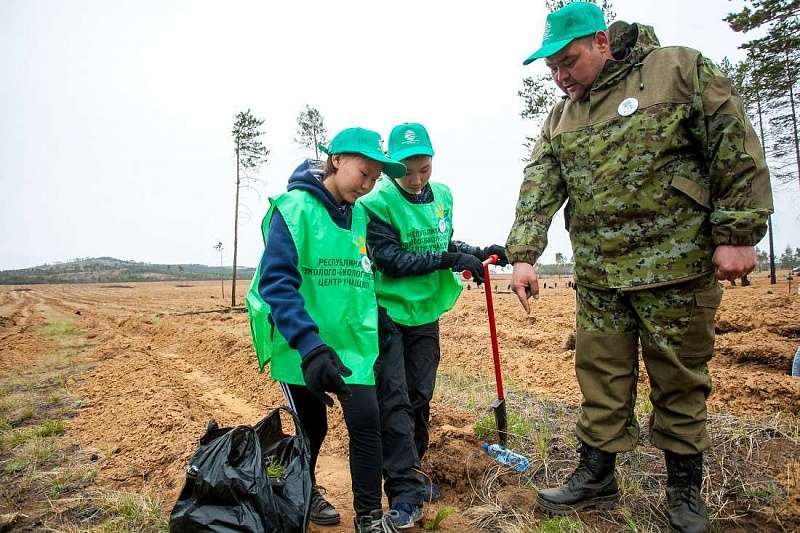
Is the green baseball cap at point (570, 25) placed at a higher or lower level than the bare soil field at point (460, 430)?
higher

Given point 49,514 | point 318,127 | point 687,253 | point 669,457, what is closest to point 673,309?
point 687,253

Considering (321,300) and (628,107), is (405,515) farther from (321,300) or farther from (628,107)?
(628,107)

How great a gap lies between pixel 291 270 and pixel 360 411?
0.70m

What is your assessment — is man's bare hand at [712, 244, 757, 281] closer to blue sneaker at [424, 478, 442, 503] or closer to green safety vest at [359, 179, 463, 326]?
green safety vest at [359, 179, 463, 326]

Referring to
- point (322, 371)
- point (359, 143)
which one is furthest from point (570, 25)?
point (322, 371)

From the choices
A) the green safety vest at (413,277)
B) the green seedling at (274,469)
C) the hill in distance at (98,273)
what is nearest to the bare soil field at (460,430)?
the green seedling at (274,469)

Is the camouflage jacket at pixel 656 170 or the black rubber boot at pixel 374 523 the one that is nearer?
the camouflage jacket at pixel 656 170

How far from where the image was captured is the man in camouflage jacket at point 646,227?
223 centimetres

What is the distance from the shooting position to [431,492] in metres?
3.04

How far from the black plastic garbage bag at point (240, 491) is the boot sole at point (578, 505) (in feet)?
3.75

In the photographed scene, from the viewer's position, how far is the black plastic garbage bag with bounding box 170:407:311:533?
208 cm

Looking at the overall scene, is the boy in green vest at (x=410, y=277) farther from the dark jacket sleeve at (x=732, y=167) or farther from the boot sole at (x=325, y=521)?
the dark jacket sleeve at (x=732, y=167)

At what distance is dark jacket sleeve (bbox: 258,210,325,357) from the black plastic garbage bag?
0.49 meters

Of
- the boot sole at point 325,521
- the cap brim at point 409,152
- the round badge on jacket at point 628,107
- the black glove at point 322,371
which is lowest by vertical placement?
the boot sole at point 325,521
